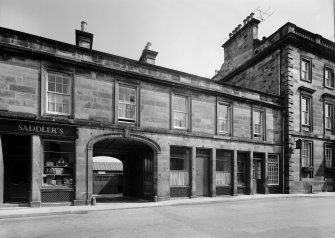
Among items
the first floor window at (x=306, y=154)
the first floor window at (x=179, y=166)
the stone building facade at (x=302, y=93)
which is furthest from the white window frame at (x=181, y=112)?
the first floor window at (x=306, y=154)

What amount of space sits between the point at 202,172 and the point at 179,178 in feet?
5.86

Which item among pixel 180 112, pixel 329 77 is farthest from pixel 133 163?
pixel 329 77

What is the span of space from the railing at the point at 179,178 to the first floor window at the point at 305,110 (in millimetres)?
Answer: 11210

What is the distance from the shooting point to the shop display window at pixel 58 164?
40.4ft

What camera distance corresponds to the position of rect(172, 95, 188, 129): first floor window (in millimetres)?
15992

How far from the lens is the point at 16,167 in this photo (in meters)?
12.6

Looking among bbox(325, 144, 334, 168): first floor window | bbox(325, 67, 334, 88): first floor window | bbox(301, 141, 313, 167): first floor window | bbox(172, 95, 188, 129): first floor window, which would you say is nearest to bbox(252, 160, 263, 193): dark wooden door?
bbox(301, 141, 313, 167): first floor window

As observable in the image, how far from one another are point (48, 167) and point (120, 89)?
5121 millimetres

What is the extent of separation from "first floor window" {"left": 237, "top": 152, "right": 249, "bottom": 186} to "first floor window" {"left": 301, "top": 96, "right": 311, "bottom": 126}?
6.16m

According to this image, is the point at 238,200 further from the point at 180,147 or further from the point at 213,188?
the point at 180,147

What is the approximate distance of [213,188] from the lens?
16.6 meters

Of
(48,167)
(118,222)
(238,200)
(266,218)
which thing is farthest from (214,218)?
(48,167)

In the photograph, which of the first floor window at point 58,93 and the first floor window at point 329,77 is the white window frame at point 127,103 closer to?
the first floor window at point 58,93

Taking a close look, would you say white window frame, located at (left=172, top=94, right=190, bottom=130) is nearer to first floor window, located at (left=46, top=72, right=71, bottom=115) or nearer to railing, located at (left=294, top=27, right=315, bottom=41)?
first floor window, located at (left=46, top=72, right=71, bottom=115)
